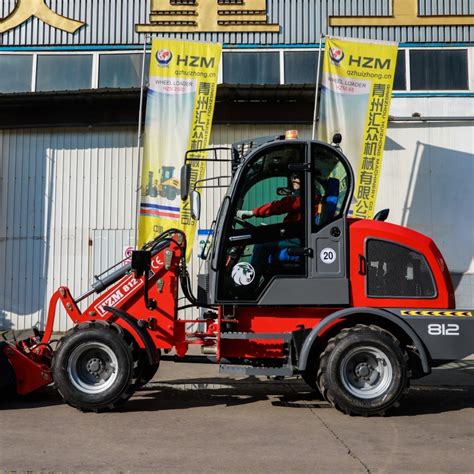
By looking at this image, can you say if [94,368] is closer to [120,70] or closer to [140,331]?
[140,331]

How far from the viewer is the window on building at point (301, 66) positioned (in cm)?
1478

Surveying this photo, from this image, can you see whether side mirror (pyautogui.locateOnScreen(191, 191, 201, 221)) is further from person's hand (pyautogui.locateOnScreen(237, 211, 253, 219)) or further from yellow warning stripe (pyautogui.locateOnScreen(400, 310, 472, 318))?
yellow warning stripe (pyautogui.locateOnScreen(400, 310, 472, 318))

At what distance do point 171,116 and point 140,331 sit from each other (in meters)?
7.17


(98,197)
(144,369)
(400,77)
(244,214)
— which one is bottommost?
(144,369)

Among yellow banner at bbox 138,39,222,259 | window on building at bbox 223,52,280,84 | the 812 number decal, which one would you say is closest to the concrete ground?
the 812 number decal

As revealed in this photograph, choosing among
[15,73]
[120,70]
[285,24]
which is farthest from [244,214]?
[15,73]

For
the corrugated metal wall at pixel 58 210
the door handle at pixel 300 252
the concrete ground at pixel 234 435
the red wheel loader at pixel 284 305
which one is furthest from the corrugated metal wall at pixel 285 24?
the concrete ground at pixel 234 435

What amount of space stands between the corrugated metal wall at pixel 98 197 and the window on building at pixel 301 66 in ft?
4.09

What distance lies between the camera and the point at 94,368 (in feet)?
22.1

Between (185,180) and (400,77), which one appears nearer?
(185,180)

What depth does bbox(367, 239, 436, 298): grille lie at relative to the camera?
6996 millimetres

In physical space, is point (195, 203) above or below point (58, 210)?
below

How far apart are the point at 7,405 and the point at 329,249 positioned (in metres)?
4.10

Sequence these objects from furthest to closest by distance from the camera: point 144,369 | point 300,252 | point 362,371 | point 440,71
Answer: point 440,71
point 144,369
point 300,252
point 362,371
